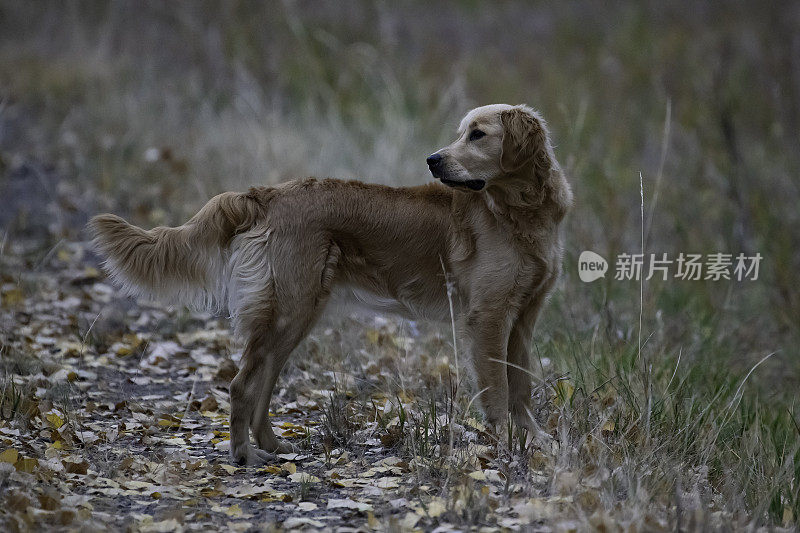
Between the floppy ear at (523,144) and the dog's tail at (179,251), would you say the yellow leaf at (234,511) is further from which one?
the floppy ear at (523,144)

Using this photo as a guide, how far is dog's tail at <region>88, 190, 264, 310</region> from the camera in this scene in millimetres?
3527

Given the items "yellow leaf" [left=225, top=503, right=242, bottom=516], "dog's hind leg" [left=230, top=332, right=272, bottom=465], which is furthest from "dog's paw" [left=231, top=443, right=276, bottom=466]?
"yellow leaf" [left=225, top=503, right=242, bottom=516]

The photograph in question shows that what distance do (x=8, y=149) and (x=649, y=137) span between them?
22.1 ft

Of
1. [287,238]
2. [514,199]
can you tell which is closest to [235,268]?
[287,238]

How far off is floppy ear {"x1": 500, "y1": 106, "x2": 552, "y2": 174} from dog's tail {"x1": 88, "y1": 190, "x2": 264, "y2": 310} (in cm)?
112

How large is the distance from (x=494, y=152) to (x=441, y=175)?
0.29 meters

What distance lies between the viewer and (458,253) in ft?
12.7

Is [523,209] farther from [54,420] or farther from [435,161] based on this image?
[54,420]

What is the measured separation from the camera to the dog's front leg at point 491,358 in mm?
3729

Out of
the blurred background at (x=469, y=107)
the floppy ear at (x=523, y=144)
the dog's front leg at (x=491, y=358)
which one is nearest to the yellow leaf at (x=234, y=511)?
the dog's front leg at (x=491, y=358)

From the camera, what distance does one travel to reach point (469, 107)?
9.20 metres

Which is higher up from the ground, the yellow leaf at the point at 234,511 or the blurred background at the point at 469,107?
the blurred background at the point at 469,107

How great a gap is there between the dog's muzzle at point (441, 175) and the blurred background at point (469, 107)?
103 cm

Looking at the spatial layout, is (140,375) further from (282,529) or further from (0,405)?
(282,529)
